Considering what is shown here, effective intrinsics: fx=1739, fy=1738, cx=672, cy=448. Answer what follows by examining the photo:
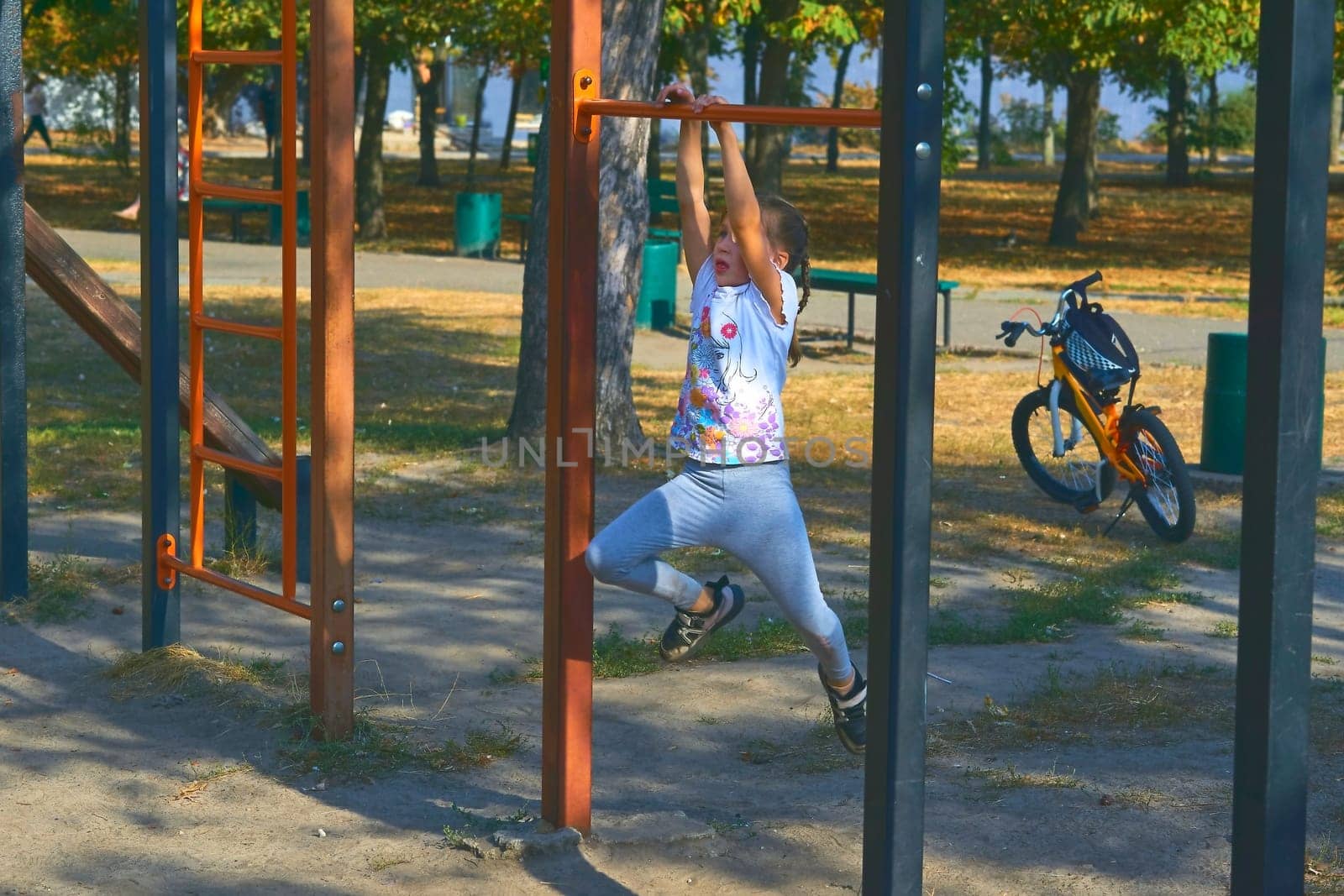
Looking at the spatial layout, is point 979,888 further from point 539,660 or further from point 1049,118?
point 1049,118

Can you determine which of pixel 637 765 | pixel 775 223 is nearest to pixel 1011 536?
pixel 637 765

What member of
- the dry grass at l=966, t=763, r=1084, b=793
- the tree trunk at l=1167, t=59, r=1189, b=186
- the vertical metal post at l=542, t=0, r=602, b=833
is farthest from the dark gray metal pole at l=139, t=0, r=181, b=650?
the tree trunk at l=1167, t=59, r=1189, b=186

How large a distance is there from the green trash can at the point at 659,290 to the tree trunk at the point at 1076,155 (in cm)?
1134

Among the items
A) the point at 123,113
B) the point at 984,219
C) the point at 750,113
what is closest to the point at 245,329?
the point at 750,113

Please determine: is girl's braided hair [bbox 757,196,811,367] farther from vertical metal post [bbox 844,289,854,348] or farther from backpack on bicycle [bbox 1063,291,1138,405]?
vertical metal post [bbox 844,289,854,348]

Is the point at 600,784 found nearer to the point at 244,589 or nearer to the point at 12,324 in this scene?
the point at 244,589

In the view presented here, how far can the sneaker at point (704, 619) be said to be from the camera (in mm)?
4598

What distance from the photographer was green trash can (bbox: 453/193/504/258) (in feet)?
71.9

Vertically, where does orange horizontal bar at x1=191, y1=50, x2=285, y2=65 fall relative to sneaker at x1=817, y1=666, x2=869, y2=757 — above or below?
above

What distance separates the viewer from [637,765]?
15.9 ft

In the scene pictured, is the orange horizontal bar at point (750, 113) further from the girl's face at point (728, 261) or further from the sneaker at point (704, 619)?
the sneaker at point (704, 619)

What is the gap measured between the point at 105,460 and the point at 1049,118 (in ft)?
160

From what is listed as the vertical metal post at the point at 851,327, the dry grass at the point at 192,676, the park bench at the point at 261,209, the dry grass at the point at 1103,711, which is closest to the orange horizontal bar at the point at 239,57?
the dry grass at the point at 192,676

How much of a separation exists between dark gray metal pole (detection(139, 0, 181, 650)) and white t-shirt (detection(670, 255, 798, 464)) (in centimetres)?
218
